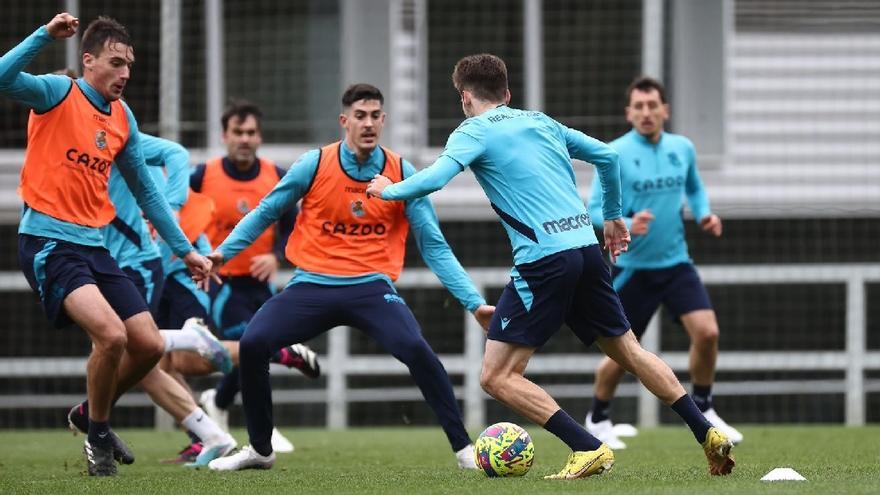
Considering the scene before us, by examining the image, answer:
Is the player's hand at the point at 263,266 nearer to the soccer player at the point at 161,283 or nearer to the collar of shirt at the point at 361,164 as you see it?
the soccer player at the point at 161,283

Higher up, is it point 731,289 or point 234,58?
point 234,58

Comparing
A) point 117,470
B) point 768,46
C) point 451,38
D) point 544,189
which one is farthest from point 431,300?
point 544,189

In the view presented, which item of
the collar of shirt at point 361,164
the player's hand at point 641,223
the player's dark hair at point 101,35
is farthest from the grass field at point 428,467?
the player's dark hair at point 101,35

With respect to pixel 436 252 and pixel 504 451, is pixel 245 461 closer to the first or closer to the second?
pixel 436 252

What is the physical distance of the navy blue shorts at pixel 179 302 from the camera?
415 inches

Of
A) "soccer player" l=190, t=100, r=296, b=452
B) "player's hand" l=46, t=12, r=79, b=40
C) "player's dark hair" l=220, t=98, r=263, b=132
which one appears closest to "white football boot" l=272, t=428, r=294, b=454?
"soccer player" l=190, t=100, r=296, b=452

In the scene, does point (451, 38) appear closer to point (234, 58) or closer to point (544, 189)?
point (234, 58)

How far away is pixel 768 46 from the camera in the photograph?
15.7 meters

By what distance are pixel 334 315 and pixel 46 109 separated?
6.00 feet

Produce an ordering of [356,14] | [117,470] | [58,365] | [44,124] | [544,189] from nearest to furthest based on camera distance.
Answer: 1. [544,189]
2. [44,124]
3. [117,470]
4. [58,365]
5. [356,14]

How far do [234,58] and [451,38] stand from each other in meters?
2.15

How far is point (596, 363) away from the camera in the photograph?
14.6 metres

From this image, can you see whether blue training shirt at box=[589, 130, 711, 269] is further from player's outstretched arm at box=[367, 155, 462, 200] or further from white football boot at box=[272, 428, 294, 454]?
player's outstretched arm at box=[367, 155, 462, 200]

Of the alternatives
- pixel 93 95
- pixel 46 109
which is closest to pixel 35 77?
pixel 46 109
